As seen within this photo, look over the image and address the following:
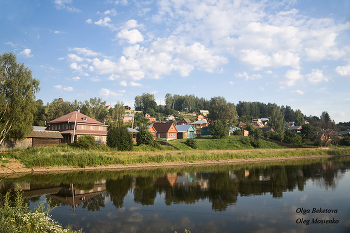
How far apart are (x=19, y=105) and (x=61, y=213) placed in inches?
978

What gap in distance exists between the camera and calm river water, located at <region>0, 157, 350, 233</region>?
13.0 m

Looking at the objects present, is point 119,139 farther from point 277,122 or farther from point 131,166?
point 277,122

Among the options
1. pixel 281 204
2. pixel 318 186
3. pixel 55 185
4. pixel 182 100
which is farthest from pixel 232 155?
pixel 182 100

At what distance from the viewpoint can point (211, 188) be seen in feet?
71.2

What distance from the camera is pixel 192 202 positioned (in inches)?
684

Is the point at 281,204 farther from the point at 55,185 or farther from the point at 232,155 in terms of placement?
the point at 232,155

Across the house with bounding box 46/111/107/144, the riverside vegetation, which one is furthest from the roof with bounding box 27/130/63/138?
the riverside vegetation

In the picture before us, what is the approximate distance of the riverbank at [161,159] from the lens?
28.6 m

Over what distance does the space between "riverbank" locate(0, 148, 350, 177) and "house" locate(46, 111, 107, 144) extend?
45.5 ft

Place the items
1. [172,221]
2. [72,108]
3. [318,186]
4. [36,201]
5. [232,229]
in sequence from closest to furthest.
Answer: [232,229], [172,221], [36,201], [318,186], [72,108]

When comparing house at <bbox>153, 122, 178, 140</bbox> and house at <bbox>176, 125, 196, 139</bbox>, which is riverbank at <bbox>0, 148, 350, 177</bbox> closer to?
house at <bbox>153, 122, 178, 140</bbox>

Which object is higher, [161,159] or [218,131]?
[218,131]

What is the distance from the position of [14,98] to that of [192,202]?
30.4 meters

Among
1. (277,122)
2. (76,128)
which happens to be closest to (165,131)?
(76,128)
